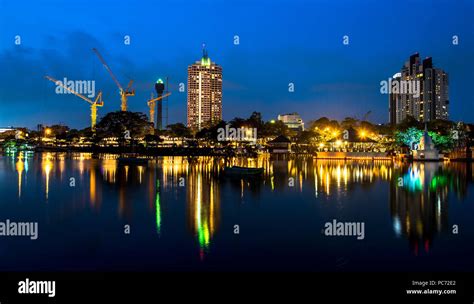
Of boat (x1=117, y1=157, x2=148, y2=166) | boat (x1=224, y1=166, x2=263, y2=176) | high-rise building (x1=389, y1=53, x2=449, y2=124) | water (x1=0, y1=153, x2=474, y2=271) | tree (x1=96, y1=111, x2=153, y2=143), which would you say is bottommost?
water (x1=0, y1=153, x2=474, y2=271)

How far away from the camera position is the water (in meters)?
11.0

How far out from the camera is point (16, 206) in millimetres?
19969

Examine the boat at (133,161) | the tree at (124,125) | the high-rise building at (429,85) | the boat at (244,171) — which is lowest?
the boat at (244,171)

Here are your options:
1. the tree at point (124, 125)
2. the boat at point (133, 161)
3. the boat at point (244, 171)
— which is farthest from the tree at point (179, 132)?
the boat at point (244, 171)

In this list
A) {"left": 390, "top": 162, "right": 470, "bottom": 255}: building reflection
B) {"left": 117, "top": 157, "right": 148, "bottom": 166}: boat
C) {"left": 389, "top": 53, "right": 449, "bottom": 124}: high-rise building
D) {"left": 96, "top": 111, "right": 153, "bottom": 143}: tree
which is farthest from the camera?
{"left": 389, "top": 53, "right": 449, "bottom": 124}: high-rise building

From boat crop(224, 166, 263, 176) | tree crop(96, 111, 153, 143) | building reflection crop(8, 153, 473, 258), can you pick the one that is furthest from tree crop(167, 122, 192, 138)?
building reflection crop(8, 153, 473, 258)

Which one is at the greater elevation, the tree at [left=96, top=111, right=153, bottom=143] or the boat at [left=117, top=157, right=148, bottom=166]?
the tree at [left=96, top=111, right=153, bottom=143]

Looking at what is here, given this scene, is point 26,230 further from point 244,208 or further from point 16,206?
point 244,208

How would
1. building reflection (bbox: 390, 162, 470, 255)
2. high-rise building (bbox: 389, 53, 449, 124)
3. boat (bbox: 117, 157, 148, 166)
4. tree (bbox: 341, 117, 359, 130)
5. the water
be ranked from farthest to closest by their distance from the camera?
high-rise building (bbox: 389, 53, 449, 124) → tree (bbox: 341, 117, 359, 130) → boat (bbox: 117, 157, 148, 166) → building reflection (bbox: 390, 162, 470, 255) → the water

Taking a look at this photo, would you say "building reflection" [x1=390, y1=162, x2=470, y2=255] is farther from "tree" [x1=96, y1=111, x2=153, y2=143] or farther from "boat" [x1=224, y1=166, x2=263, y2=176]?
"tree" [x1=96, y1=111, x2=153, y2=143]

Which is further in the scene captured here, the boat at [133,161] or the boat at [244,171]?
the boat at [133,161]

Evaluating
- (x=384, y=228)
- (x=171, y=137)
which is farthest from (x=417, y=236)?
(x=171, y=137)

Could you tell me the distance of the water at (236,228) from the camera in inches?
433

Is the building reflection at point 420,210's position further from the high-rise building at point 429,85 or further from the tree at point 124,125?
the high-rise building at point 429,85
